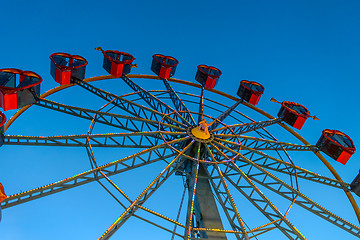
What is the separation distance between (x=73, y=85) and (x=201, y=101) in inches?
296

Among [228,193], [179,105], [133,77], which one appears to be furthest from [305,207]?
[133,77]

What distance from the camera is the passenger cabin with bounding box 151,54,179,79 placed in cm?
2347

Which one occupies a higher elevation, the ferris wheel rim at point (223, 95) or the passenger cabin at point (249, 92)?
the passenger cabin at point (249, 92)

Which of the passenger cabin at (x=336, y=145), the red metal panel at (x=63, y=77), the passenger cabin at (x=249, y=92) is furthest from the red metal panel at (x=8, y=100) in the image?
the passenger cabin at (x=336, y=145)

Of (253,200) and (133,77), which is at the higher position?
(133,77)

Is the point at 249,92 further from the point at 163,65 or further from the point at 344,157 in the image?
the point at 344,157

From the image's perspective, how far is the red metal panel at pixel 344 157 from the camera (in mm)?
21156

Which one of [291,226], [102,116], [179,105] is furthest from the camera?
[179,105]

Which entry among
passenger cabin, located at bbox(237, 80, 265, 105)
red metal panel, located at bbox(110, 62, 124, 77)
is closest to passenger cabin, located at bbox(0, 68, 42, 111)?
red metal panel, located at bbox(110, 62, 124, 77)

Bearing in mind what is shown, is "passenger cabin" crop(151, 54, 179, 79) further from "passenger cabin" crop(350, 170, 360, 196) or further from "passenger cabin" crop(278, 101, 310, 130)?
"passenger cabin" crop(350, 170, 360, 196)

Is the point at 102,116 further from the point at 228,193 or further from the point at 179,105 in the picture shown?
the point at 228,193

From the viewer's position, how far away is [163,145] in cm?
1714

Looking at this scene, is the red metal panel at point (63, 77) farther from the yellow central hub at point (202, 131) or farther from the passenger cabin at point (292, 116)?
the passenger cabin at point (292, 116)

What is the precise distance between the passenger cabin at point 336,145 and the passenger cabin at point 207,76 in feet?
25.2
